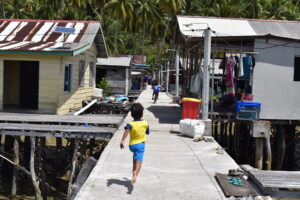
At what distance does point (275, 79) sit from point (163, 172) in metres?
7.76

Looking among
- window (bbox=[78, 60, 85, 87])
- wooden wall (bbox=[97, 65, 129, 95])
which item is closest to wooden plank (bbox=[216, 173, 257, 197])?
window (bbox=[78, 60, 85, 87])

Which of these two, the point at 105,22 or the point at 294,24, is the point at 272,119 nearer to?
the point at 294,24

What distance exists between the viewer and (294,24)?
1923cm

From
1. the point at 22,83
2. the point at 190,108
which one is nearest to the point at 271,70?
the point at 190,108

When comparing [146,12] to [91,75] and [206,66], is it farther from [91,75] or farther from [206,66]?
[206,66]

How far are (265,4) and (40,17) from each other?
1004 inches

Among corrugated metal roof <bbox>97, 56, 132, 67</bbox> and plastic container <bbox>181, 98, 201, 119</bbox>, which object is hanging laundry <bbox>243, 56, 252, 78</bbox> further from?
corrugated metal roof <bbox>97, 56, 132, 67</bbox>

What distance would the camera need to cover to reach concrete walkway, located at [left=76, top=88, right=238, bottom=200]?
21.6ft

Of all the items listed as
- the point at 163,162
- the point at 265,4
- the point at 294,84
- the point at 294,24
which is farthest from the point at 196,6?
the point at 163,162

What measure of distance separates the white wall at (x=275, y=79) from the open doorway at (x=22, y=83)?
10403mm

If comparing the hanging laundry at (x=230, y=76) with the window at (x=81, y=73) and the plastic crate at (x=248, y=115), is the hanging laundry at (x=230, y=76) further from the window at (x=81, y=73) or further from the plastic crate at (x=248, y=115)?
the window at (x=81, y=73)

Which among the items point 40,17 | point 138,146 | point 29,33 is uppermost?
point 40,17

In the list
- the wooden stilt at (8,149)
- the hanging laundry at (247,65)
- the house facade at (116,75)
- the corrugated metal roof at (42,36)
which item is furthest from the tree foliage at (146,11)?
the wooden stilt at (8,149)

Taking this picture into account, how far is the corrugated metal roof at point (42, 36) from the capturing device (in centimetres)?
1642
